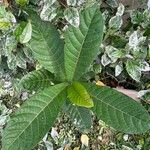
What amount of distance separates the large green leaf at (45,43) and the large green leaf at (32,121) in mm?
135

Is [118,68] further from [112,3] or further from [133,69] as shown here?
[112,3]

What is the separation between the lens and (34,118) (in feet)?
5.60

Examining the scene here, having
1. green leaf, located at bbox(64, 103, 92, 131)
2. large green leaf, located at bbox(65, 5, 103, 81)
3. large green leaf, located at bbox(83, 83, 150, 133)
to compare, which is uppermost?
large green leaf, located at bbox(65, 5, 103, 81)

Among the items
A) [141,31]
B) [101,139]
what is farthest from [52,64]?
[101,139]

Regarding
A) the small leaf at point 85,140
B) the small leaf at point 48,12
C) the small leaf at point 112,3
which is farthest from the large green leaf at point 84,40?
the small leaf at point 85,140

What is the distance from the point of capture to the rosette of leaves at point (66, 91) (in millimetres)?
1690

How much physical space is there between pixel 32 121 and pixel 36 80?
239 millimetres

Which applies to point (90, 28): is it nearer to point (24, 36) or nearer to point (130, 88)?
point (24, 36)

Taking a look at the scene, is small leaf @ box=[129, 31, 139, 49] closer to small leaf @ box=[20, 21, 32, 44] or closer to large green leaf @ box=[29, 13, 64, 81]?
large green leaf @ box=[29, 13, 64, 81]

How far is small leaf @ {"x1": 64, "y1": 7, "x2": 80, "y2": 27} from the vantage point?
179 centimetres

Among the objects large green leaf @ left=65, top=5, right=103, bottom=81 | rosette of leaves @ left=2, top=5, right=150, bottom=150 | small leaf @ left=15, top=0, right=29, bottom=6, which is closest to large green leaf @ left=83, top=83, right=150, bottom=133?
rosette of leaves @ left=2, top=5, right=150, bottom=150

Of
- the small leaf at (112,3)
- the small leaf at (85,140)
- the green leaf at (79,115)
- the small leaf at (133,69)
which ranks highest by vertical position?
the small leaf at (112,3)

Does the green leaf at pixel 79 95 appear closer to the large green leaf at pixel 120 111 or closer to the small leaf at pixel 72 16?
the large green leaf at pixel 120 111

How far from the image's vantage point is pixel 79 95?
1739 millimetres
